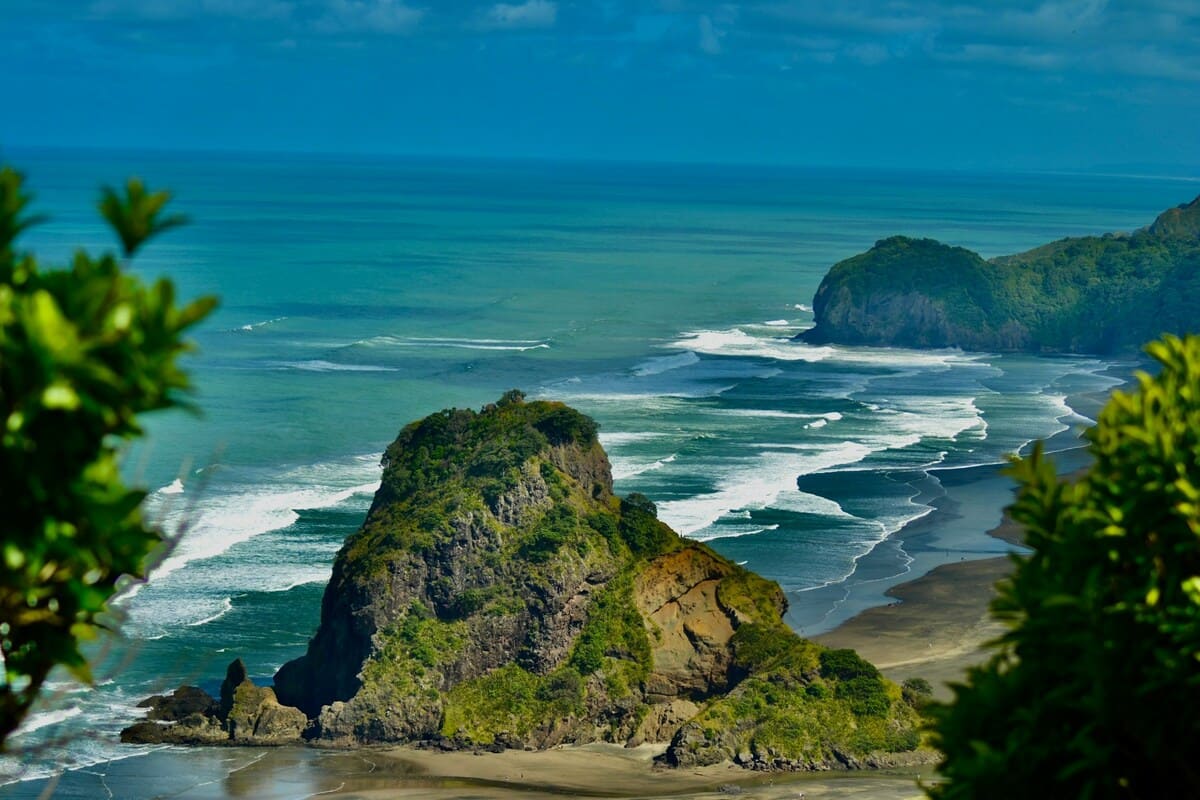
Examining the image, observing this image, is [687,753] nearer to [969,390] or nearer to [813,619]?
[813,619]

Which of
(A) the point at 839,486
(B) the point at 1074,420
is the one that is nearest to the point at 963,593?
(A) the point at 839,486

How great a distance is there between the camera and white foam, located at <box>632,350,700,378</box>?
380 feet

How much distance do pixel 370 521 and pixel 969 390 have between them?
68.5 m

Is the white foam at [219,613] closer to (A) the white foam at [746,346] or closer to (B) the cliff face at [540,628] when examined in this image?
(B) the cliff face at [540,628]

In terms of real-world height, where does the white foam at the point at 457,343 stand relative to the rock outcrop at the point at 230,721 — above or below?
above

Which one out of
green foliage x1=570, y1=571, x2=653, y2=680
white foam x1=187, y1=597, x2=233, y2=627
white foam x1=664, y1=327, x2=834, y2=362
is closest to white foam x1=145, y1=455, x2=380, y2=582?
white foam x1=187, y1=597, x2=233, y2=627

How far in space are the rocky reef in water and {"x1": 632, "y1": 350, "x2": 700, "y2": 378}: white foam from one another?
62.5 m

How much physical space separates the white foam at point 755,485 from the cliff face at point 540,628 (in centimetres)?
1594

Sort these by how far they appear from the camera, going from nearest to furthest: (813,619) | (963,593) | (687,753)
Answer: (687,753) < (813,619) < (963,593)

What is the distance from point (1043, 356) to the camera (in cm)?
13800

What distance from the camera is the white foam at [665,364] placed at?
11588 centimetres

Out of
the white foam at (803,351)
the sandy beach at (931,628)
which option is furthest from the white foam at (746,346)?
the sandy beach at (931,628)

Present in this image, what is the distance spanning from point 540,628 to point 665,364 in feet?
233

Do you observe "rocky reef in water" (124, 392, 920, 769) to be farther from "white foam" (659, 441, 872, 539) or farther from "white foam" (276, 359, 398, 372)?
"white foam" (276, 359, 398, 372)
